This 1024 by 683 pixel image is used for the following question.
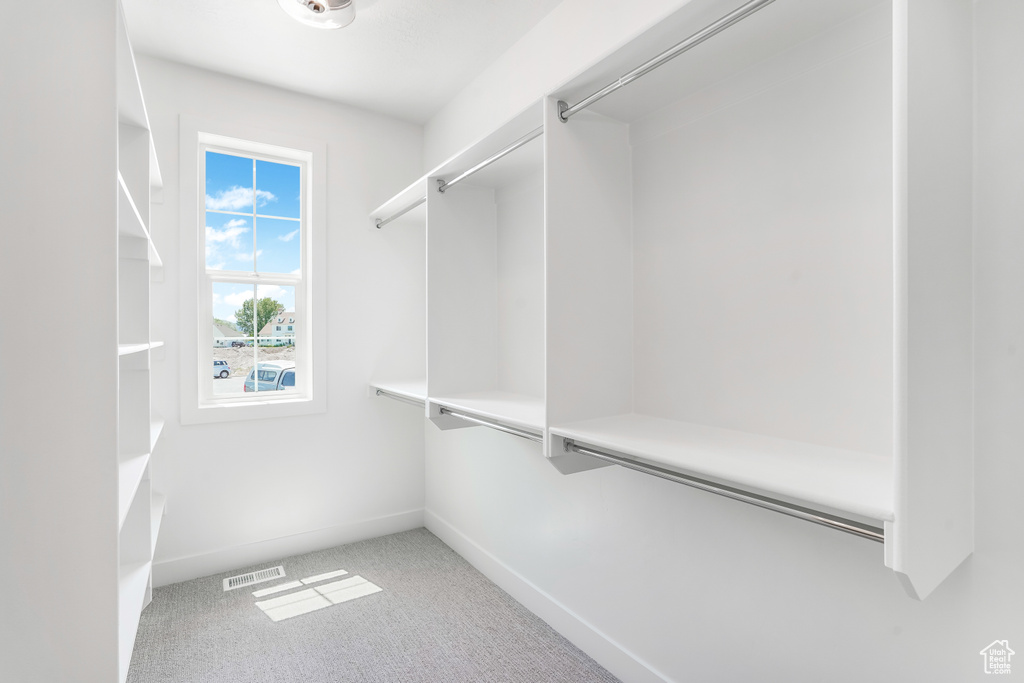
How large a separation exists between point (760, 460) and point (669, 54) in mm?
951

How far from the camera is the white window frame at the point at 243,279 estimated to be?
103 inches

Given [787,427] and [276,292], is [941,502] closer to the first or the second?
[787,427]

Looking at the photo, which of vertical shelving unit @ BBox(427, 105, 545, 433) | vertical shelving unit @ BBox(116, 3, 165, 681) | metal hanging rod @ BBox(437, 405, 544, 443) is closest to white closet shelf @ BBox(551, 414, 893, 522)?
metal hanging rod @ BBox(437, 405, 544, 443)

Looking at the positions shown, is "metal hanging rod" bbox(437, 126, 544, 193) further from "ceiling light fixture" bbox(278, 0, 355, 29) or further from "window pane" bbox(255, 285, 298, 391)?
"window pane" bbox(255, 285, 298, 391)

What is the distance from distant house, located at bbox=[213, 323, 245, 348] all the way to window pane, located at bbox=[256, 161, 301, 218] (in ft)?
2.31

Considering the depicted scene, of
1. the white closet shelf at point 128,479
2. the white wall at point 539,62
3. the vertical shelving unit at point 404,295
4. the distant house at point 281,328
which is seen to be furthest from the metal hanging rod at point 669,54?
the distant house at point 281,328

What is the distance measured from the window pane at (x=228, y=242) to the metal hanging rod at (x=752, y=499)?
2.35 meters

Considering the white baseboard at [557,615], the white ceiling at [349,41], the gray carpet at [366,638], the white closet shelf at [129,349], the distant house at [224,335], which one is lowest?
the gray carpet at [366,638]

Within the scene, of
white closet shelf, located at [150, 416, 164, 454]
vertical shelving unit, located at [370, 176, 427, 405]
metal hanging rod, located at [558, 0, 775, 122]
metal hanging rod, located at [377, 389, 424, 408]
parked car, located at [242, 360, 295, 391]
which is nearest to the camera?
metal hanging rod, located at [558, 0, 775, 122]

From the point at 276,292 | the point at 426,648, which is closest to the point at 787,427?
the point at 426,648

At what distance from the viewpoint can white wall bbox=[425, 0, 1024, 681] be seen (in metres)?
0.94

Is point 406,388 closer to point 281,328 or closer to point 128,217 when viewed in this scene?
point 281,328

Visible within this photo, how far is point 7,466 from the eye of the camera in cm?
104

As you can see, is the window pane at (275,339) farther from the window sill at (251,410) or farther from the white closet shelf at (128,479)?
the white closet shelf at (128,479)
